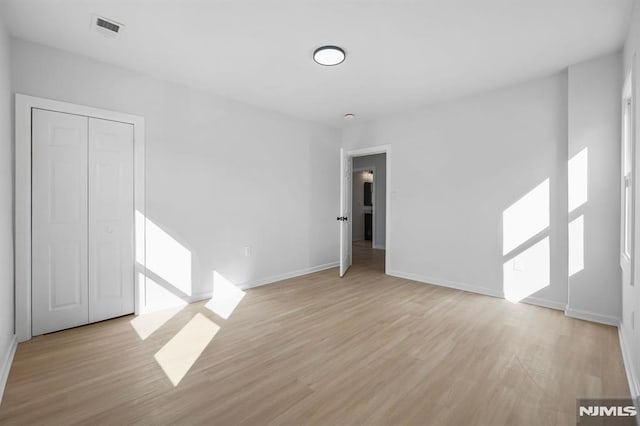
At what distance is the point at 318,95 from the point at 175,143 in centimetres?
184

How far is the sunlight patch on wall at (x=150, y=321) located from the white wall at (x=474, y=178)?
322 cm

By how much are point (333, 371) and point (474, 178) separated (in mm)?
3099

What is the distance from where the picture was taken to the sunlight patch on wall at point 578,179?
2926 mm

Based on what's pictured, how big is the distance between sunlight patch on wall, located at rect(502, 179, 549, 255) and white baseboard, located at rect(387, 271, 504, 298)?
1.73 feet

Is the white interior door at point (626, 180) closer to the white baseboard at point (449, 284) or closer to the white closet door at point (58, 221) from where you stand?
the white baseboard at point (449, 284)

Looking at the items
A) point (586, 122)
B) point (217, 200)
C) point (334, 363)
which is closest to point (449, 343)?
point (334, 363)

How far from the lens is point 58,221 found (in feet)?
8.82

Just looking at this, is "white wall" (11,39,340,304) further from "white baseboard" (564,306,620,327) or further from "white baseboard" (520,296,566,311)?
"white baseboard" (564,306,620,327)

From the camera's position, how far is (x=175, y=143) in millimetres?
3414

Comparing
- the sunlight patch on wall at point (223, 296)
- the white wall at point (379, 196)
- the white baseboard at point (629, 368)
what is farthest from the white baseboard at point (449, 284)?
the white wall at point (379, 196)

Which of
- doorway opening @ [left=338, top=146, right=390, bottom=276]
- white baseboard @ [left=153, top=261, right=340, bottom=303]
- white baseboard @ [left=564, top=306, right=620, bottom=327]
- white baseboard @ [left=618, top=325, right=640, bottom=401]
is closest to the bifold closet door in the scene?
white baseboard @ [left=153, top=261, right=340, bottom=303]

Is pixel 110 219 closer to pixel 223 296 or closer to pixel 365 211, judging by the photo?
pixel 223 296

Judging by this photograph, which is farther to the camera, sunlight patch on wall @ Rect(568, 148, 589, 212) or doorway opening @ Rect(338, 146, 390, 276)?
doorway opening @ Rect(338, 146, 390, 276)

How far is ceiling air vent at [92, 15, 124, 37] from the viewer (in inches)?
89.7
